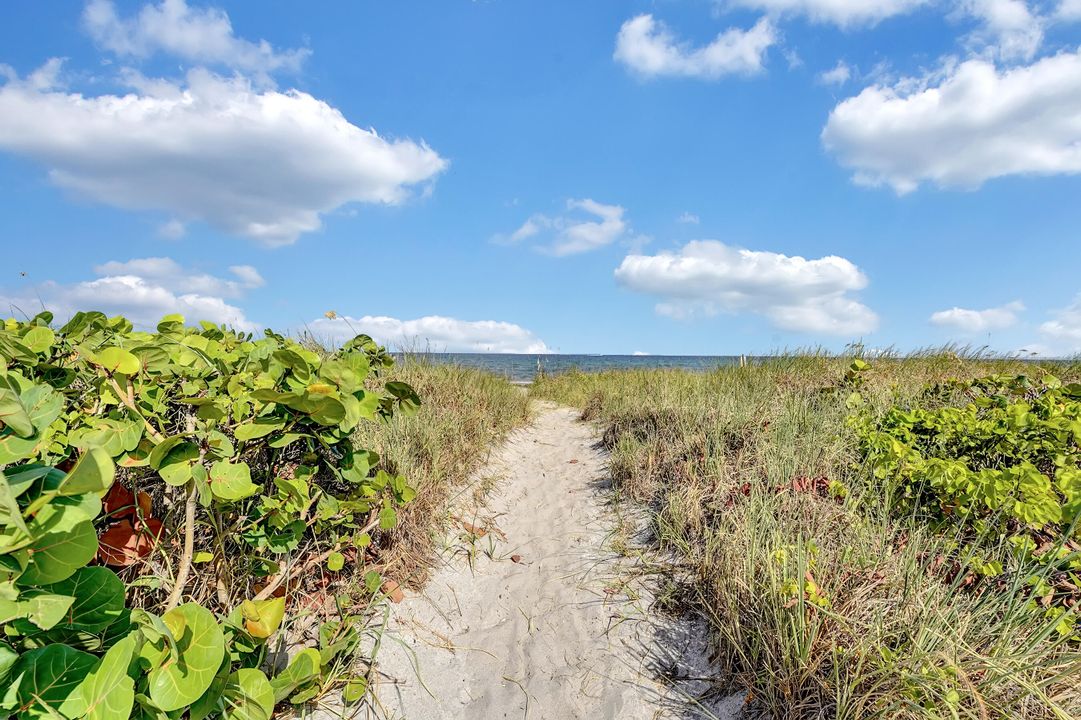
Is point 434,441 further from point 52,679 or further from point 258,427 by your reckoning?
point 52,679

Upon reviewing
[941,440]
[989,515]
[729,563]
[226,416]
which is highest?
[226,416]

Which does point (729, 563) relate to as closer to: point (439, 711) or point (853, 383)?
point (439, 711)

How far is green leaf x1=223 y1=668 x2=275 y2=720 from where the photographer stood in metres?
1.81

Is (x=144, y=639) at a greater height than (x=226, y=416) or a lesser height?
lesser

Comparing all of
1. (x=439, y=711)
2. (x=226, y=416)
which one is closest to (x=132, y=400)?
(x=226, y=416)

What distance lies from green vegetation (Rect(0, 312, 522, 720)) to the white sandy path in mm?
420

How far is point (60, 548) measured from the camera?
110 centimetres

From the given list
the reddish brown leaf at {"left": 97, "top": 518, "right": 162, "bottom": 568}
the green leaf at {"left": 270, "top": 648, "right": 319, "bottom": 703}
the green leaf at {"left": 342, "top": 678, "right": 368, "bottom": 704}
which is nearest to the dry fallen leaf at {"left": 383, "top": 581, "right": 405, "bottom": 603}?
the green leaf at {"left": 342, "top": 678, "right": 368, "bottom": 704}

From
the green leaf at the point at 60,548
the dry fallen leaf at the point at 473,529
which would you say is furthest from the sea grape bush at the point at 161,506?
the dry fallen leaf at the point at 473,529

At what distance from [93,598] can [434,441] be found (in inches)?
156

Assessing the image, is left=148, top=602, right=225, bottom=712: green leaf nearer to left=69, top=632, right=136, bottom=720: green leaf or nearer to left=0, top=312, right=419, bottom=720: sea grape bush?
left=0, top=312, right=419, bottom=720: sea grape bush

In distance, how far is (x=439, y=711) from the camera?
289cm

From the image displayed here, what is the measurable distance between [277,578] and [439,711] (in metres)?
1.15

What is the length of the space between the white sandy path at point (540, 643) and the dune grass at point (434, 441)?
0.90 feet
